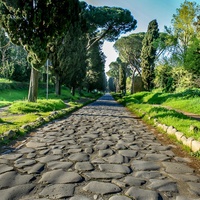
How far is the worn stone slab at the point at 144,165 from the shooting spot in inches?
131

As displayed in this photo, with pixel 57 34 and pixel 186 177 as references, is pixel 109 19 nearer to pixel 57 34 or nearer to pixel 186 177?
pixel 57 34

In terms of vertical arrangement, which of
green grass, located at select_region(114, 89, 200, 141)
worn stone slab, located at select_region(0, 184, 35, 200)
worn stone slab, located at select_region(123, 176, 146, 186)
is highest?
green grass, located at select_region(114, 89, 200, 141)

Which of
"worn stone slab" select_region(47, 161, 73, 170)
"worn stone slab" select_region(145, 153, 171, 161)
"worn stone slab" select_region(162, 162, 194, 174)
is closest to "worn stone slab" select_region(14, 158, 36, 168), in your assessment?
"worn stone slab" select_region(47, 161, 73, 170)

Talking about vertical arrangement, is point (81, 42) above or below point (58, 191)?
above

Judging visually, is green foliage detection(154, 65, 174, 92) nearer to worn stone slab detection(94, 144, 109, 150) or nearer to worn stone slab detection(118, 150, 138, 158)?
worn stone slab detection(94, 144, 109, 150)

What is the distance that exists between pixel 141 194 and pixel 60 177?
105cm

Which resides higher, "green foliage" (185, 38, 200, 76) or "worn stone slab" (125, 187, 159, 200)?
"green foliage" (185, 38, 200, 76)

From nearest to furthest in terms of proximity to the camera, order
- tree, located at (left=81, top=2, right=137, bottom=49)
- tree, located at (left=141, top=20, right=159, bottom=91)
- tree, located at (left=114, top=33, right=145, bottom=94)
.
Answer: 1. tree, located at (left=81, top=2, right=137, bottom=49)
2. tree, located at (left=141, top=20, right=159, bottom=91)
3. tree, located at (left=114, top=33, right=145, bottom=94)

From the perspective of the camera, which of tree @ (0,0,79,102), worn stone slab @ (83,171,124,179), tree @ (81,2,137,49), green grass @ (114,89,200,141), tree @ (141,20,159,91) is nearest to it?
worn stone slab @ (83,171,124,179)

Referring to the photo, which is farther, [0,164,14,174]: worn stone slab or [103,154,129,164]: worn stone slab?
[103,154,129,164]: worn stone slab

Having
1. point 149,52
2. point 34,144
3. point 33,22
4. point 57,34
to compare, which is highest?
point 149,52

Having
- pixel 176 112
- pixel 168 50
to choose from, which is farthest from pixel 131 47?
pixel 176 112

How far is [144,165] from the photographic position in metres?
3.48

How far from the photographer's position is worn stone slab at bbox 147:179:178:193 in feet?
8.59
